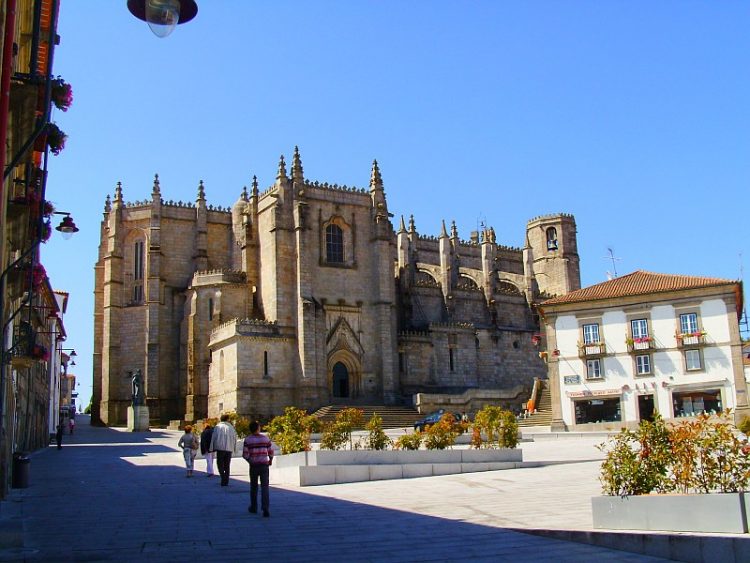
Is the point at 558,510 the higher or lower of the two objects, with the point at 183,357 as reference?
lower

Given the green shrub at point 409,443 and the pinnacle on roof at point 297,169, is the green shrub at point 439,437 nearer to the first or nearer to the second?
the green shrub at point 409,443

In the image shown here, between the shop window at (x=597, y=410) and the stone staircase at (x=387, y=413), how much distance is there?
9202 millimetres

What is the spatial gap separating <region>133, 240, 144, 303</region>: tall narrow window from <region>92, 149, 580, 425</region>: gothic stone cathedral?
3.6 inches

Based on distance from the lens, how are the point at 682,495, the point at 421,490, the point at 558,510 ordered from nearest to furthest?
the point at 682,495
the point at 558,510
the point at 421,490

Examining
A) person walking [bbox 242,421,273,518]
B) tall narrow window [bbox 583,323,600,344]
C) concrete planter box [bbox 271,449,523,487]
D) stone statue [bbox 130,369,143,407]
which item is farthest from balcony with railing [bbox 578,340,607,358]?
person walking [bbox 242,421,273,518]

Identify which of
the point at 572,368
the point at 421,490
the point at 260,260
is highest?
the point at 260,260

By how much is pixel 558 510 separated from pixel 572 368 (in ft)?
91.8

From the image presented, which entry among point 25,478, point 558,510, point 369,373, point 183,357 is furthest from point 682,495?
point 183,357

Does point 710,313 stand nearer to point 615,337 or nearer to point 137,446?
point 615,337

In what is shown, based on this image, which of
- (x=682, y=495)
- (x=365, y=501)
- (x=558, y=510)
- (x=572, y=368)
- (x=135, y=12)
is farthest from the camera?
(x=572, y=368)

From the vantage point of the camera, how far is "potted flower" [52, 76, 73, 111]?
1223cm

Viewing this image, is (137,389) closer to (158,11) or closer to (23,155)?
(23,155)

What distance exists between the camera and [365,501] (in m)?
14.3

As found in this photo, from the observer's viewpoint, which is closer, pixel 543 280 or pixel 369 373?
pixel 369 373
